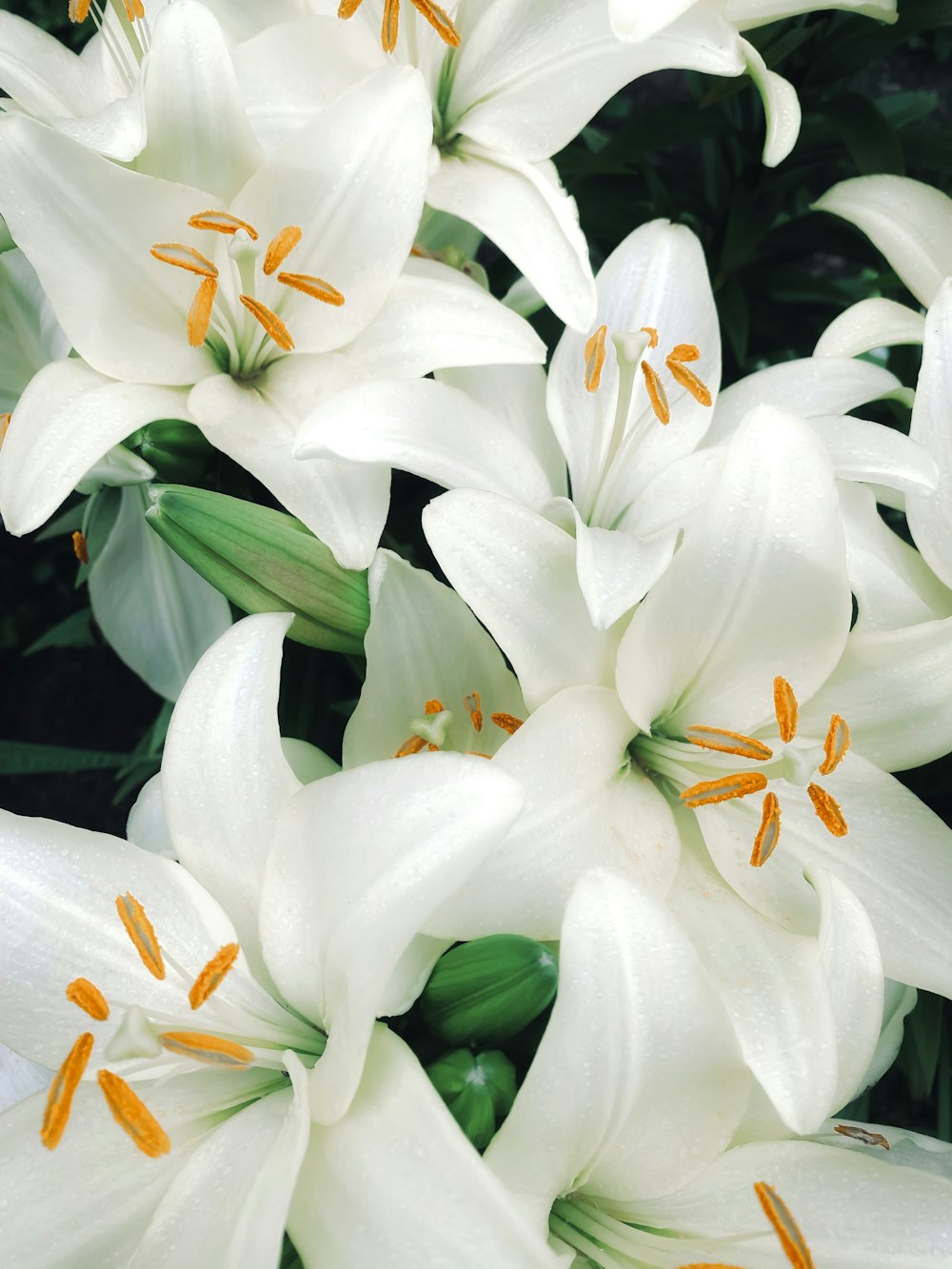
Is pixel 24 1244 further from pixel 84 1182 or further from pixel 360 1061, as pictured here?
pixel 360 1061

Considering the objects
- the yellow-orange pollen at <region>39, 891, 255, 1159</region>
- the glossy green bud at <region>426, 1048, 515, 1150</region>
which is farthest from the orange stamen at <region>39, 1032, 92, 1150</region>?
the glossy green bud at <region>426, 1048, 515, 1150</region>

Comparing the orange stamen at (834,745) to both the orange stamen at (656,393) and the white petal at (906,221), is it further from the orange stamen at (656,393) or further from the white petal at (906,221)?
the white petal at (906,221)

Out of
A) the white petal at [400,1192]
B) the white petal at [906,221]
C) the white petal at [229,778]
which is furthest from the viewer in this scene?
the white petal at [906,221]

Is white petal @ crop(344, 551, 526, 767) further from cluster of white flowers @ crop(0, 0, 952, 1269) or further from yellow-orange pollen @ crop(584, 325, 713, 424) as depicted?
yellow-orange pollen @ crop(584, 325, 713, 424)

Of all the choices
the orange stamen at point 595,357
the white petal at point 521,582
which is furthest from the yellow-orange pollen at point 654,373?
the white petal at point 521,582

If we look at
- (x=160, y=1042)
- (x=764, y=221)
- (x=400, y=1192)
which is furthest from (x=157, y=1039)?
(x=764, y=221)

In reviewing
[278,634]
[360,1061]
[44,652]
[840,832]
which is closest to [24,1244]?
[360,1061]

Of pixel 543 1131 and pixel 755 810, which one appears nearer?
pixel 543 1131

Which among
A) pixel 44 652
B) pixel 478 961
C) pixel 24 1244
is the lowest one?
pixel 44 652

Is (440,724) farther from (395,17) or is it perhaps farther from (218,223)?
(395,17)
